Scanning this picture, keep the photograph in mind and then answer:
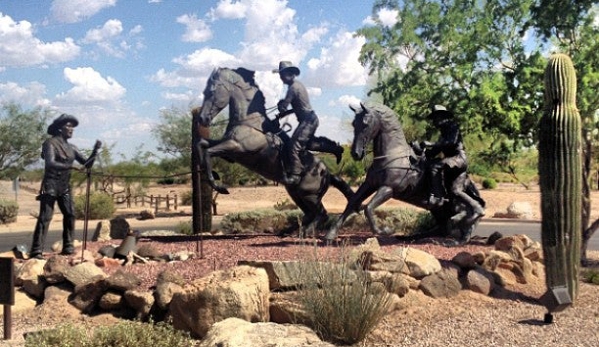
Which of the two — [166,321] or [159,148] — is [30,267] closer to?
[166,321]

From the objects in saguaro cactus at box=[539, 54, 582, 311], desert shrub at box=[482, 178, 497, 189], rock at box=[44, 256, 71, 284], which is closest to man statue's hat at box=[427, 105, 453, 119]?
saguaro cactus at box=[539, 54, 582, 311]

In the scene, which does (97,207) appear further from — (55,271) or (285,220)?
(55,271)

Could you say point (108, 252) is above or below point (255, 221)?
below

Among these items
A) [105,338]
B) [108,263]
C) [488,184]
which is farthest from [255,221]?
[488,184]

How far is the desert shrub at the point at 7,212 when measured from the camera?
26328 millimetres

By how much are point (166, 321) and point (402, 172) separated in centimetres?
489

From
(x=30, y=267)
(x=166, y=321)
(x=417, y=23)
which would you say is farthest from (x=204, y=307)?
(x=417, y=23)

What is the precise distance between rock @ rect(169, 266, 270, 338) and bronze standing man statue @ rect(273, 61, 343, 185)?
4525 mm

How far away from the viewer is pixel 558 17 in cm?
1138

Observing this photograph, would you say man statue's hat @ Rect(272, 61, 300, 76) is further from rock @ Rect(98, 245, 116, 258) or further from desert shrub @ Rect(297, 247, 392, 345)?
desert shrub @ Rect(297, 247, 392, 345)

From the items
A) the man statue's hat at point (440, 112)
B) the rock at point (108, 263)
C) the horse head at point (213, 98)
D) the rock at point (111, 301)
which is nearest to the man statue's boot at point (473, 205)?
the man statue's hat at point (440, 112)

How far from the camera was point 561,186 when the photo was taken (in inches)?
292

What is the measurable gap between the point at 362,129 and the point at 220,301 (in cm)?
459

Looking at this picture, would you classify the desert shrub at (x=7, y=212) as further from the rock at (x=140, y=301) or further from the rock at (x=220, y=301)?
the rock at (x=220, y=301)
